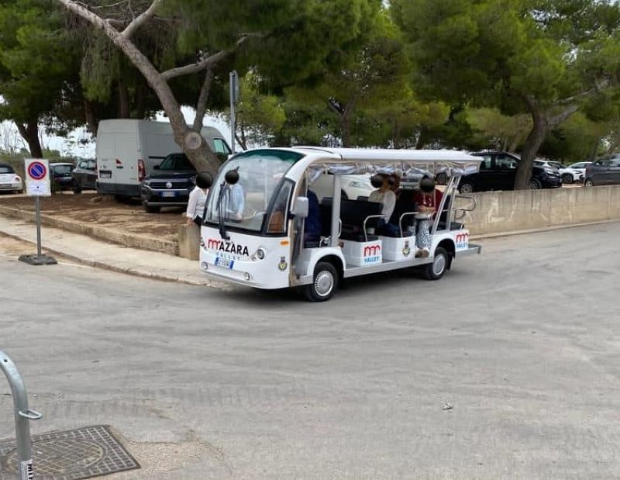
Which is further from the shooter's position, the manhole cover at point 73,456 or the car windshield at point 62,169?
the car windshield at point 62,169

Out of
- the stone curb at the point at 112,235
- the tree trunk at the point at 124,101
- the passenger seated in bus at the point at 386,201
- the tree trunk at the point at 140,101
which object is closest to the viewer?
the passenger seated in bus at the point at 386,201

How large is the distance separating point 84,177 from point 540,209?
19262 millimetres

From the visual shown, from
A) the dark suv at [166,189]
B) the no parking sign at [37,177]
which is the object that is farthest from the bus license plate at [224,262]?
the dark suv at [166,189]

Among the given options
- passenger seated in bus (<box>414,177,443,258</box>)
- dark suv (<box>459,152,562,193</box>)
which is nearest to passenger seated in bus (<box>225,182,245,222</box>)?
passenger seated in bus (<box>414,177,443,258</box>)

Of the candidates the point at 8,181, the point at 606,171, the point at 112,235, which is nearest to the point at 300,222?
the point at 112,235

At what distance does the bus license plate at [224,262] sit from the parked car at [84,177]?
68.5ft

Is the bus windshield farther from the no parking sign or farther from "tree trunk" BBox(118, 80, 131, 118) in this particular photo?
"tree trunk" BBox(118, 80, 131, 118)

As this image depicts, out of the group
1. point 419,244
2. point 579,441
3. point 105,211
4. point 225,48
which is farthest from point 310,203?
point 105,211

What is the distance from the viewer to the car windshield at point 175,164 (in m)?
19.2

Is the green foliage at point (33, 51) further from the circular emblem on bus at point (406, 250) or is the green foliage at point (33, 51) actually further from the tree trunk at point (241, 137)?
the tree trunk at point (241, 137)

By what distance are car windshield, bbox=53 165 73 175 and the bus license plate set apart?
918 inches

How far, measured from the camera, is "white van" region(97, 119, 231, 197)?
19750 mm

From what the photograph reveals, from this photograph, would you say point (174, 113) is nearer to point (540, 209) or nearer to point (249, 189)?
point (249, 189)

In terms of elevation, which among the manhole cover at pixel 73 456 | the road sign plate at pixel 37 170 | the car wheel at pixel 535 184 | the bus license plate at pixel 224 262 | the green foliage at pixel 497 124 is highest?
the green foliage at pixel 497 124
